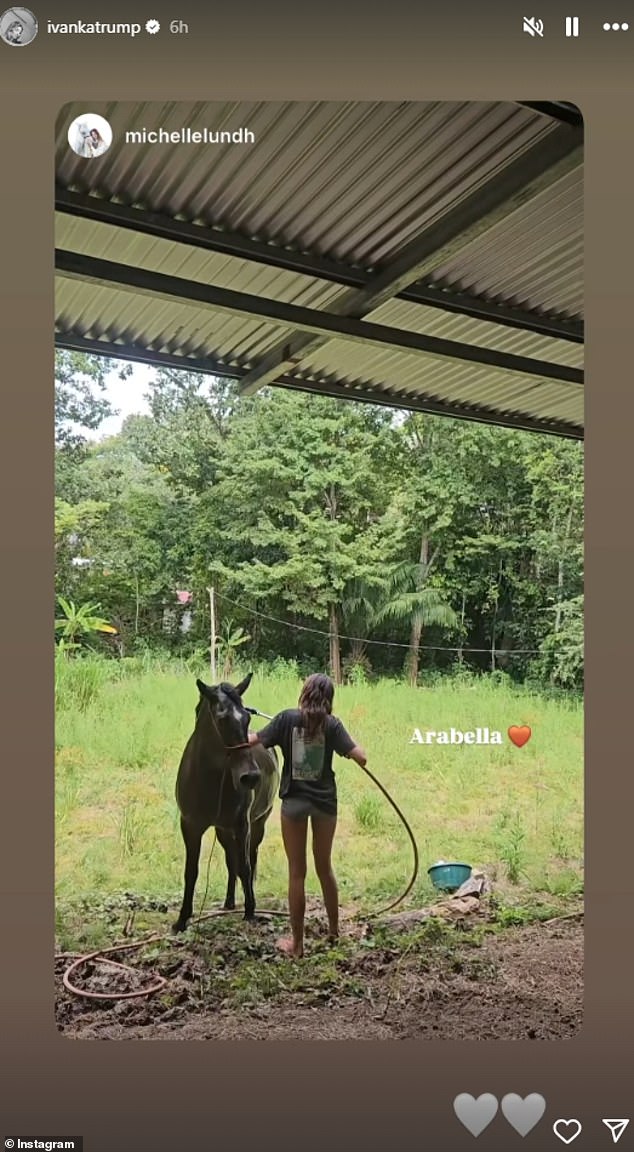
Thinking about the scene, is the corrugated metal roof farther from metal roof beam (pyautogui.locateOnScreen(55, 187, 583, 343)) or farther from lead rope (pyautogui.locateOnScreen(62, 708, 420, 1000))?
lead rope (pyautogui.locateOnScreen(62, 708, 420, 1000))

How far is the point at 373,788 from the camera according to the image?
1.60 metres

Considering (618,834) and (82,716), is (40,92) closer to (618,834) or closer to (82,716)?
(82,716)

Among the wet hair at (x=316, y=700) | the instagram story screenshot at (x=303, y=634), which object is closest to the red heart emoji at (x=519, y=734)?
the instagram story screenshot at (x=303, y=634)

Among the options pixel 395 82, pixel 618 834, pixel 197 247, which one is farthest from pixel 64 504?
pixel 618 834

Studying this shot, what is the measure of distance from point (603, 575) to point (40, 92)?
141cm

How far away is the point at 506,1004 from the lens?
157cm

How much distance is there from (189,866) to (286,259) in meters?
1.44

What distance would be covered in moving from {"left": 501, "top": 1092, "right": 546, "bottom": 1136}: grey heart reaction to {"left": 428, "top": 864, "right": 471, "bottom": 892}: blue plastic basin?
0.37 m

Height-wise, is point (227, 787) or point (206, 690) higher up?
point (206, 690)

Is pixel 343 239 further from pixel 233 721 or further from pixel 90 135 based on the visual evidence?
pixel 233 721

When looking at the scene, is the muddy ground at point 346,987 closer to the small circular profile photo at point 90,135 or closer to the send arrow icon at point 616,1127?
the send arrow icon at point 616,1127

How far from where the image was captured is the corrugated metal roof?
1.55 metres

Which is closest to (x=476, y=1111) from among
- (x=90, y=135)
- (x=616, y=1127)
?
(x=616, y=1127)

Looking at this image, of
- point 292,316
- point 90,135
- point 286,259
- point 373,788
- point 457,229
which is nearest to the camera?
point 90,135
